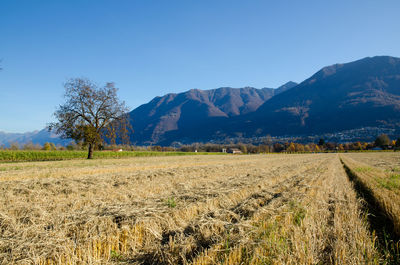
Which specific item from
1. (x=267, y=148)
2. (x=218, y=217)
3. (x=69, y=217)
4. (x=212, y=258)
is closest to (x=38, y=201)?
(x=69, y=217)

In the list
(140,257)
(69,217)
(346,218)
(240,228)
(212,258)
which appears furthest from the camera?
(346,218)

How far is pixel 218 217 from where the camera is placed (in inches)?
166

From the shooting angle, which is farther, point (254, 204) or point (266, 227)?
point (254, 204)

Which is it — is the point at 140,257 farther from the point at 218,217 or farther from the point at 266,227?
the point at 266,227

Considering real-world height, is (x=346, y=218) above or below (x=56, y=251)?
below

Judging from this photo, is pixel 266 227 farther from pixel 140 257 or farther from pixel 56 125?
pixel 56 125

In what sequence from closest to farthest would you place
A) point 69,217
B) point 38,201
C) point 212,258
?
point 212,258 → point 69,217 → point 38,201

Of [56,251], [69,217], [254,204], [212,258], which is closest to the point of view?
[212,258]

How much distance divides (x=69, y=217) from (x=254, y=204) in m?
4.17

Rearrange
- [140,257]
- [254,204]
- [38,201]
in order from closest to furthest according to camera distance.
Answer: [140,257], [254,204], [38,201]

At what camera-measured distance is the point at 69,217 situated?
397 centimetres

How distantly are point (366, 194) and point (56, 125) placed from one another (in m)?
36.3

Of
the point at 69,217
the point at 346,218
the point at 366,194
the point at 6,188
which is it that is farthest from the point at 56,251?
the point at 366,194

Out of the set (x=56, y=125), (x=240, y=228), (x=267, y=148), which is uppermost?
(x=56, y=125)
